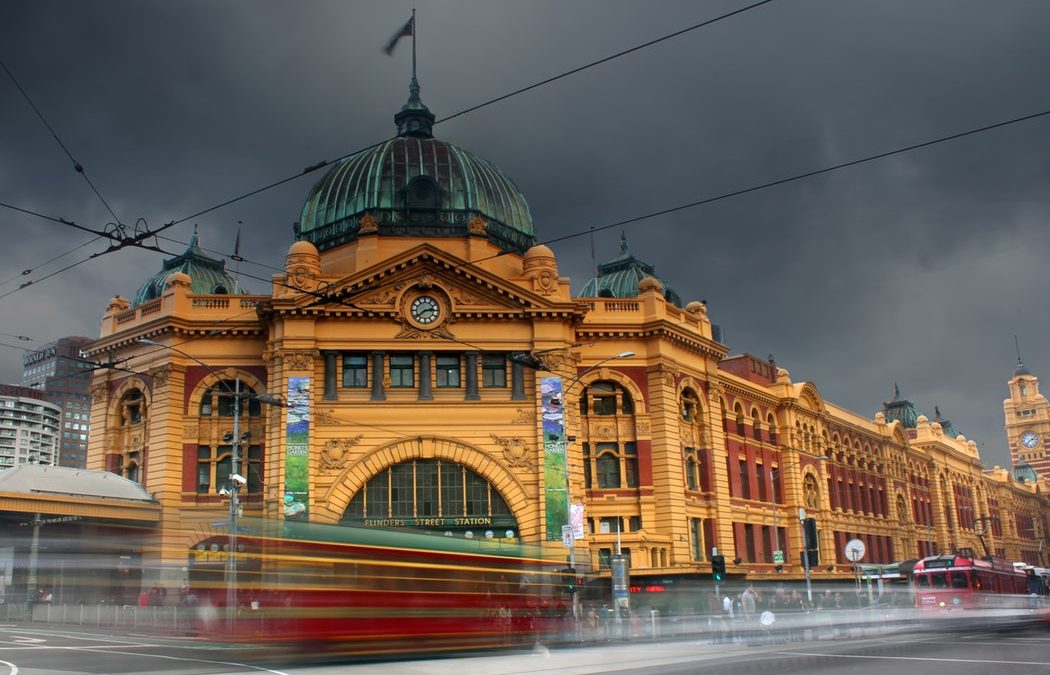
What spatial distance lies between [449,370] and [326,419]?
6384 millimetres

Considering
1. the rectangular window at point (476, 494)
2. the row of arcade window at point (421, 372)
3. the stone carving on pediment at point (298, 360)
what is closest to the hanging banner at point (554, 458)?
the row of arcade window at point (421, 372)

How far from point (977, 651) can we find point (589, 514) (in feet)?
87.6

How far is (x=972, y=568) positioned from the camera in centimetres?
5078

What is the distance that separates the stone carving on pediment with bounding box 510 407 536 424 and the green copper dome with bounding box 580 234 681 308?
59.8 feet

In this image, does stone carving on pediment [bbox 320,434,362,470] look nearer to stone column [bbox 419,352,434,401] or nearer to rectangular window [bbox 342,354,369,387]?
rectangular window [bbox 342,354,369,387]

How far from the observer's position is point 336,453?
47000 mm

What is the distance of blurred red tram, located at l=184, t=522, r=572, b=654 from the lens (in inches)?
796

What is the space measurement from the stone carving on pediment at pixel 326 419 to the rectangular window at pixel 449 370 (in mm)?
5299

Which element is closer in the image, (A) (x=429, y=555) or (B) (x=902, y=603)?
(A) (x=429, y=555)

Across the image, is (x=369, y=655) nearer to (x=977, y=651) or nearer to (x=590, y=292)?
(x=977, y=651)

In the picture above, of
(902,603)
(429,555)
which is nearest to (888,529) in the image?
(902,603)

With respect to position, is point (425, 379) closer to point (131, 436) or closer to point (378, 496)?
point (378, 496)

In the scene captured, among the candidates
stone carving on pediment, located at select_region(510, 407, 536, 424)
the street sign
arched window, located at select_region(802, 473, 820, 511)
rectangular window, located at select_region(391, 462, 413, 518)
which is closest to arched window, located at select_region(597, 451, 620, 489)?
stone carving on pediment, located at select_region(510, 407, 536, 424)

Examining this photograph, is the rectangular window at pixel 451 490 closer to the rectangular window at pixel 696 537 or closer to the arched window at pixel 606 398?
the arched window at pixel 606 398
